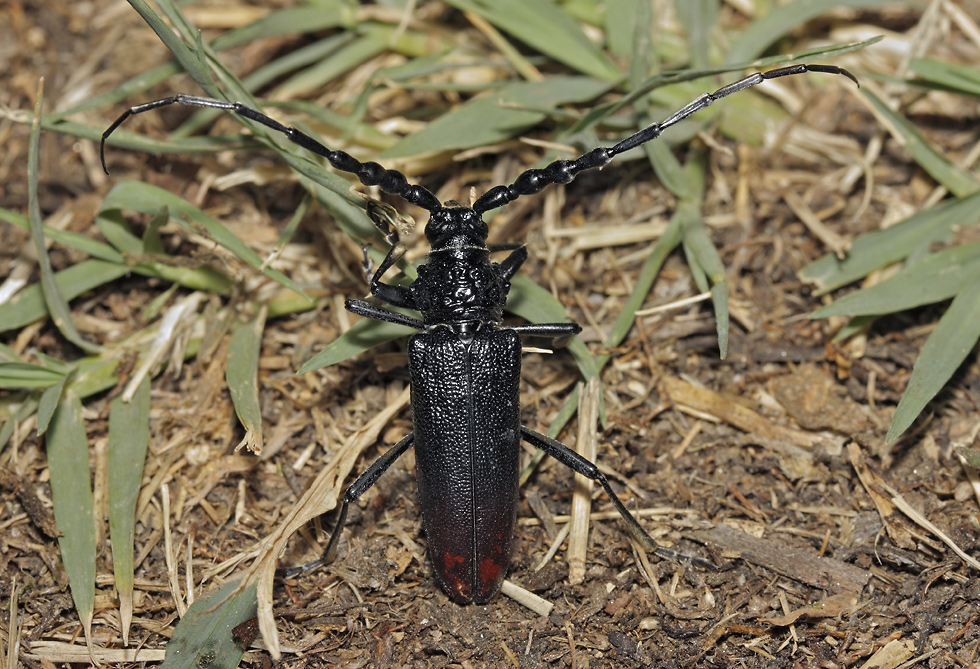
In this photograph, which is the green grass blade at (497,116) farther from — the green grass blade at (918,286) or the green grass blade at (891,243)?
the green grass blade at (918,286)

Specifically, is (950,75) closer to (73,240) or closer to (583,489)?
(583,489)

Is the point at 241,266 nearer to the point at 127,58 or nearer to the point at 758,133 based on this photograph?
the point at 127,58

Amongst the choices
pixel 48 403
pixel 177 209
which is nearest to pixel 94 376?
pixel 48 403

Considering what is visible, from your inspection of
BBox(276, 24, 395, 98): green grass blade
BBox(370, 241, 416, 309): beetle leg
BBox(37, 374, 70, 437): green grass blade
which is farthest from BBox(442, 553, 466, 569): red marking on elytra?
BBox(276, 24, 395, 98): green grass blade

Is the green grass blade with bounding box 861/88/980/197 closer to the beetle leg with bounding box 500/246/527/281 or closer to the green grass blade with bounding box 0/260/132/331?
the beetle leg with bounding box 500/246/527/281

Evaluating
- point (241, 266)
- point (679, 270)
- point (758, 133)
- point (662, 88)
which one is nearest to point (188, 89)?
point (241, 266)

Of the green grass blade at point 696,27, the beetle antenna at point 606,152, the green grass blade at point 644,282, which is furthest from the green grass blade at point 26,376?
the green grass blade at point 696,27

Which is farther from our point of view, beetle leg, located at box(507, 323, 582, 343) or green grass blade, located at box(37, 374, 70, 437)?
beetle leg, located at box(507, 323, 582, 343)

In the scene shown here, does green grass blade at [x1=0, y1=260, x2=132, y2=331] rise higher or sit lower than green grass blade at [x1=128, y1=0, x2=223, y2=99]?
lower
